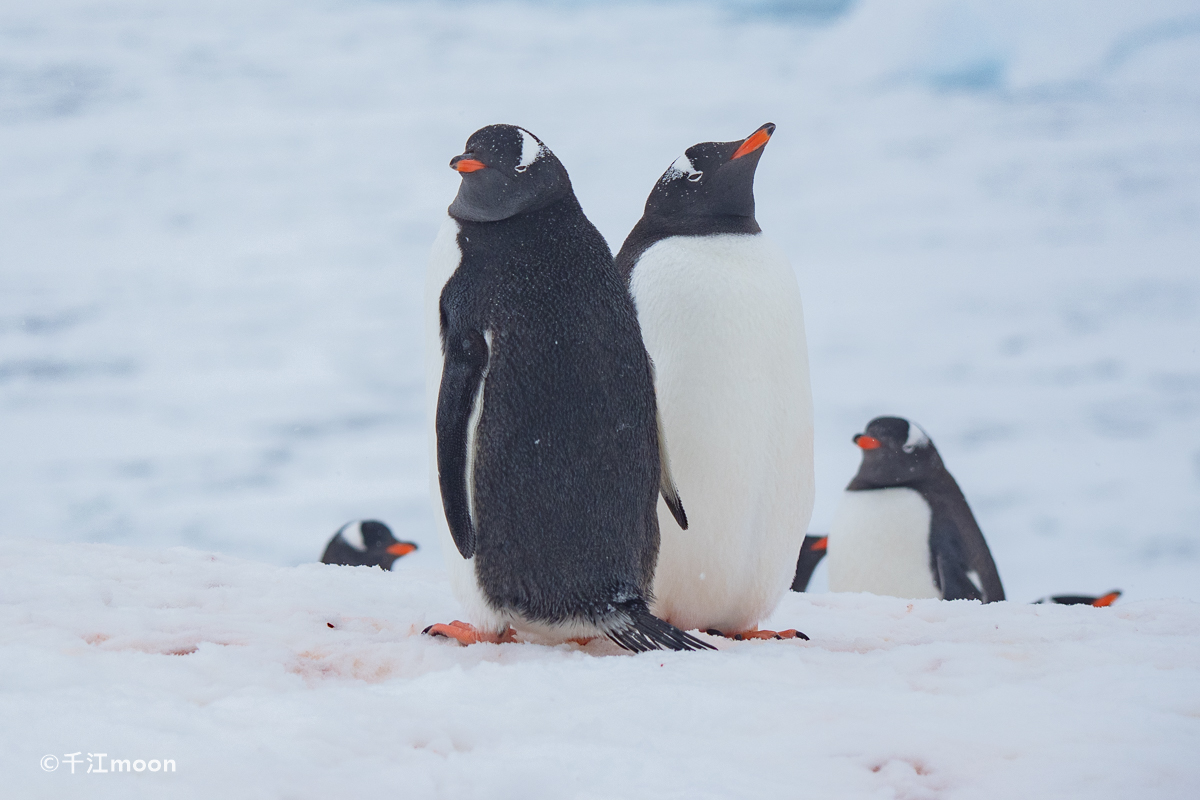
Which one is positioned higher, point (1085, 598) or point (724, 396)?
point (724, 396)

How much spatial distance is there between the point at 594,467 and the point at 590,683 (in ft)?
1.55

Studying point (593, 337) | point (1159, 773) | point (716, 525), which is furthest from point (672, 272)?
point (1159, 773)

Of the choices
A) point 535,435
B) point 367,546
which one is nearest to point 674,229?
point 535,435

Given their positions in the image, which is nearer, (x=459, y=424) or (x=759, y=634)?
(x=459, y=424)

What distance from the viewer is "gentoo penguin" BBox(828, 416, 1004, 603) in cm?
407

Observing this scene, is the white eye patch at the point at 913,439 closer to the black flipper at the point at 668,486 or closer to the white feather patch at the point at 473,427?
the black flipper at the point at 668,486

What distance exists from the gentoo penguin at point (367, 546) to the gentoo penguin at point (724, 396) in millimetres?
3335

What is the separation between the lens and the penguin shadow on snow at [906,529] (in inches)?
160

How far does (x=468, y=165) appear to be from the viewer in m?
1.75

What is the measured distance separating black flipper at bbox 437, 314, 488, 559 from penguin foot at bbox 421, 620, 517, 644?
137 millimetres

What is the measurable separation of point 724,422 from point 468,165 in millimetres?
699

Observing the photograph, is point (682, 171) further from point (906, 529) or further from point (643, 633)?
point (906, 529)

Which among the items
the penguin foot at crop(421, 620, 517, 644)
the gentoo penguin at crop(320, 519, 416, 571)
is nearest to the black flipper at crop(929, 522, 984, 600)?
the gentoo penguin at crop(320, 519, 416, 571)

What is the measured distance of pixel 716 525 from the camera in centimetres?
199
